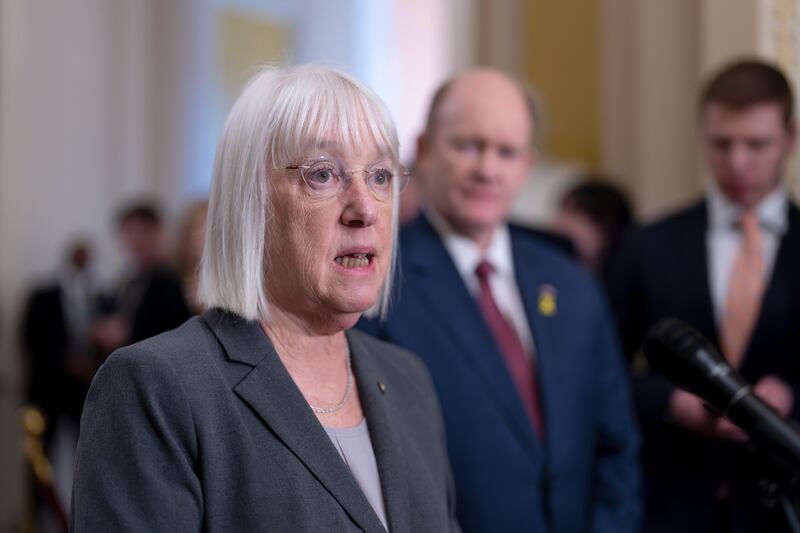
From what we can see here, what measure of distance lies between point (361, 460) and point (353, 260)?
0.34m

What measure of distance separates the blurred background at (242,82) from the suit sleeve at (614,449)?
1112 mm

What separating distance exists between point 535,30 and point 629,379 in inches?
134

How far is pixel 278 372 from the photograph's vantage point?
6.05 ft

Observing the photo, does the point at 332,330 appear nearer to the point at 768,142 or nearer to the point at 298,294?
the point at 298,294

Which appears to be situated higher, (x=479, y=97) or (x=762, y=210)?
(x=479, y=97)

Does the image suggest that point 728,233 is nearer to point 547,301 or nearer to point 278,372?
point 547,301

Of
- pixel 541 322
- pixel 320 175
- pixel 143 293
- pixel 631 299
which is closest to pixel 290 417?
pixel 320 175

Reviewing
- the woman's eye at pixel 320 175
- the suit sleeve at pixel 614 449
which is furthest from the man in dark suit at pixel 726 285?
the woman's eye at pixel 320 175

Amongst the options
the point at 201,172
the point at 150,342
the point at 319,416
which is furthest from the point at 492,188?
the point at 201,172

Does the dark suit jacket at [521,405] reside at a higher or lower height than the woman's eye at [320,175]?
lower

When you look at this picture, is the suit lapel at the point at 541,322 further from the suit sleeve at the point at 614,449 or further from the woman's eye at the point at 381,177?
the woman's eye at the point at 381,177

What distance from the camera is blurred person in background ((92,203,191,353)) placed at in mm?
5285

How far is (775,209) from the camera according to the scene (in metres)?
3.23

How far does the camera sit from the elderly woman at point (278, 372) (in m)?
1.67
